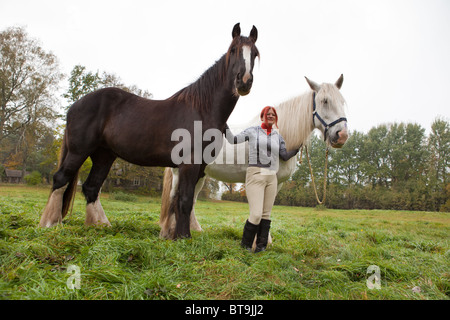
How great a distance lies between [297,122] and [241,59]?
65.2 inches

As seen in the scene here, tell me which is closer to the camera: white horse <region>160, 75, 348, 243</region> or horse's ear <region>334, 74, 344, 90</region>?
white horse <region>160, 75, 348, 243</region>

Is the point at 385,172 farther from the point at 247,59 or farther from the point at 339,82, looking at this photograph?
the point at 247,59

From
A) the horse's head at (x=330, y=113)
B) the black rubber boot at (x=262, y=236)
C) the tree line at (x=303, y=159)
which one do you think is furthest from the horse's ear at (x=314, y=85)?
the tree line at (x=303, y=159)

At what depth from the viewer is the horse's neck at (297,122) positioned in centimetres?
436

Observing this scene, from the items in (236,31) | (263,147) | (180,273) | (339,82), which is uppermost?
(236,31)

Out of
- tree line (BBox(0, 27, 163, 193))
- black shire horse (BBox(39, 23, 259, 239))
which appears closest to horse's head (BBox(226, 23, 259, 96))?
black shire horse (BBox(39, 23, 259, 239))

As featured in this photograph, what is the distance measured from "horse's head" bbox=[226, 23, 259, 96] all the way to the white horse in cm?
138

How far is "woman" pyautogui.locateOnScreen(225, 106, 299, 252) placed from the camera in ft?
11.7

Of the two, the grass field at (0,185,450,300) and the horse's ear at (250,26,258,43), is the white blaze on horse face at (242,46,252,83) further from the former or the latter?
the grass field at (0,185,450,300)

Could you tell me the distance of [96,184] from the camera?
179 inches

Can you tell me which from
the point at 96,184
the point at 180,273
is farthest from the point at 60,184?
A: the point at 180,273

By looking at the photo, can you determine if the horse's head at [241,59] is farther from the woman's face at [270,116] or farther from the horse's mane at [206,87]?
the woman's face at [270,116]
